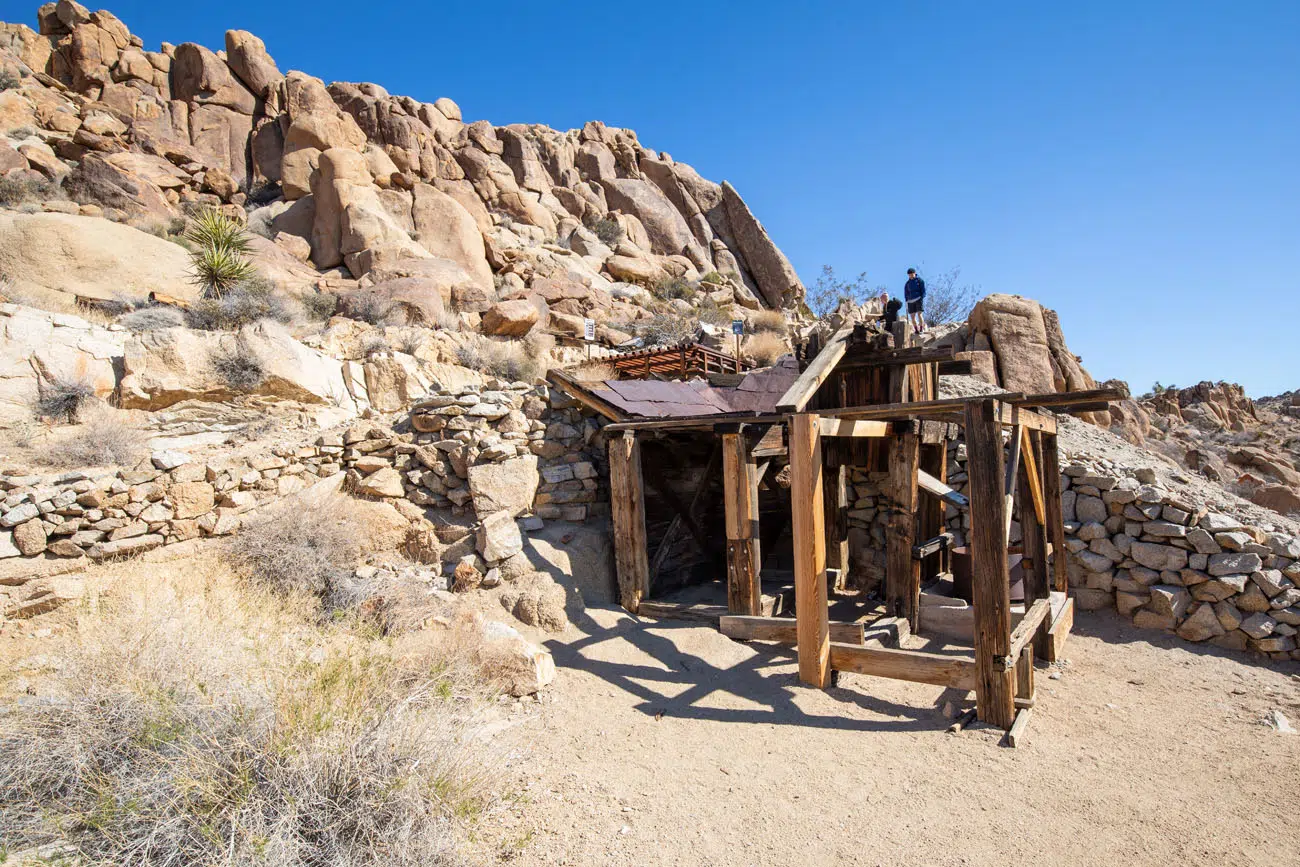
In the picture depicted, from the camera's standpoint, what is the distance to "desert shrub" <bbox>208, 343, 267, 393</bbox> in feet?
29.8

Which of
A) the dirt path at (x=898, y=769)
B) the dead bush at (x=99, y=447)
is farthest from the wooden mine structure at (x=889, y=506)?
the dead bush at (x=99, y=447)

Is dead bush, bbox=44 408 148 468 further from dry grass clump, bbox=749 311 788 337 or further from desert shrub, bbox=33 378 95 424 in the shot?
dry grass clump, bbox=749 311 788 337

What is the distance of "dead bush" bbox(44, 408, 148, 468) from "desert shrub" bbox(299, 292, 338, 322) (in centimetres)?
718

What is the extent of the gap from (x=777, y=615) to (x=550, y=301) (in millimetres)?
15461

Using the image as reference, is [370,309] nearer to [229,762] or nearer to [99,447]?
[99,447]

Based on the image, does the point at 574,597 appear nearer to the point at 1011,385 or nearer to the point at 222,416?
the point at 222,416

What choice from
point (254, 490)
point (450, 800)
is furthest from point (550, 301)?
point (450, 800)

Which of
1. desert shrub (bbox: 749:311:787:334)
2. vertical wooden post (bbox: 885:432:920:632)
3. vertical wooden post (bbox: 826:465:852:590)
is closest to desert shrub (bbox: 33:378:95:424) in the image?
vertical wooden post (bbox: 826:465:852:590)

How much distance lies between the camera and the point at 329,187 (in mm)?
21203

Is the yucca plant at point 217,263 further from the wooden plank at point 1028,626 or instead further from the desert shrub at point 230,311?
the wooden plank at point 1028,626

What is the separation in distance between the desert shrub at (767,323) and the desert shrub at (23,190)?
2190 cm

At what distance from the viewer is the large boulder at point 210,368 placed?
865 centimetres

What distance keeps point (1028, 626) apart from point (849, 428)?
222cm

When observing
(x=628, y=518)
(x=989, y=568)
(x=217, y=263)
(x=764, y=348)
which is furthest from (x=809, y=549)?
(x=764, y=348)
